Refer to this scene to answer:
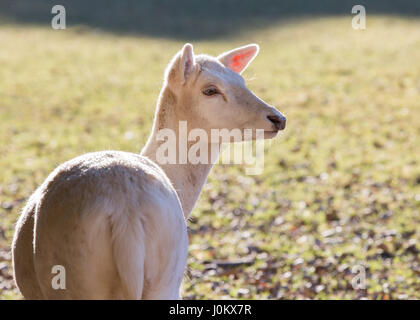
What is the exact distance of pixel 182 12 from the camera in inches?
1001

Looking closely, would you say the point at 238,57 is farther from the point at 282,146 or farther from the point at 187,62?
the point at 282,146

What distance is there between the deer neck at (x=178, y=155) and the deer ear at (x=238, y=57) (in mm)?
559

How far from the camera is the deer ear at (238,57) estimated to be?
4.58m

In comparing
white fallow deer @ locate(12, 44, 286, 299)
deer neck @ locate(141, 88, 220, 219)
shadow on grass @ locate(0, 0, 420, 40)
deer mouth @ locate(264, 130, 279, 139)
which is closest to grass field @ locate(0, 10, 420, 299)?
shadow on grass @ locate(0, 0, 420, 40)

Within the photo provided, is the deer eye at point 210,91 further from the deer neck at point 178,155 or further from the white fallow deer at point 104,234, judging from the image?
the white fallow deer at point 104,234

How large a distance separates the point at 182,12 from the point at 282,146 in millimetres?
15808

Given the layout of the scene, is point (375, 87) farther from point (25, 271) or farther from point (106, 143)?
point (25, 271)

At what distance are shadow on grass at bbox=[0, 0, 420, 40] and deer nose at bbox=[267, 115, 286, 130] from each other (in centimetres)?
1735

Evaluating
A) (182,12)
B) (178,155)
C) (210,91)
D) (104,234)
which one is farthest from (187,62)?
(182,12)

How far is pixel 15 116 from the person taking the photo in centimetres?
1285

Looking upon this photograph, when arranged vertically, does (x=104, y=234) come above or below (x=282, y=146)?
below

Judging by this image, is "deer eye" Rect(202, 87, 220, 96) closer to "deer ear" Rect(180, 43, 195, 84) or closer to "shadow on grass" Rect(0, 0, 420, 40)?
"deer ear" Rect(180, 43, 195, 84)
